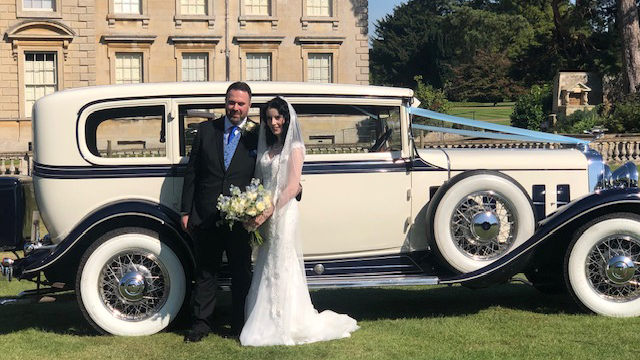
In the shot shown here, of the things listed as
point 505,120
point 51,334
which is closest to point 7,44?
point 505,120

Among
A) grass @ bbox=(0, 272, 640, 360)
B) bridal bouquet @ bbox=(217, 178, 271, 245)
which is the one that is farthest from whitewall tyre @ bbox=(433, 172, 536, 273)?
bridal bouquet @ bbox=(217, 178, 271, 245)

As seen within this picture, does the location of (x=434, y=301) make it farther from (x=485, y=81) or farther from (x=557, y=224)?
(x=485, y=81)

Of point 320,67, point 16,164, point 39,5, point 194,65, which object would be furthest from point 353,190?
point 320,67

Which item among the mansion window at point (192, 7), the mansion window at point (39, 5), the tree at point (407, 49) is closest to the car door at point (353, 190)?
the mansion window at point (39, 5)

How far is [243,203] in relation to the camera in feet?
20.3

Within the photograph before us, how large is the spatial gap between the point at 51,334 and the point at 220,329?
1.38 metres

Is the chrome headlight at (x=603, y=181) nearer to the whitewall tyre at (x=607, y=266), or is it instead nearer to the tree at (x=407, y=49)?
the whitewall tyre at (x=607, y=266)

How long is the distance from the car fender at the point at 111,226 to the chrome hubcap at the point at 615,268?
3363 millimetres

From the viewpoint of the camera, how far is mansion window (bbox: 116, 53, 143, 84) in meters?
37.2

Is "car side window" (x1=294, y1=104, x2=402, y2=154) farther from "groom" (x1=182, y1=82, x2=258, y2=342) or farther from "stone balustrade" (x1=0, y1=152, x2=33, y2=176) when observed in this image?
"stone balustrade" (x1=0, y1=152, x2=33, y2=176)

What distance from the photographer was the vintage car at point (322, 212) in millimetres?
6672

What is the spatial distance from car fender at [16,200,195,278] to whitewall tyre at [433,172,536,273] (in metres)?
2.10

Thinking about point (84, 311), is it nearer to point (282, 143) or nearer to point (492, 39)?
point (282, 143)

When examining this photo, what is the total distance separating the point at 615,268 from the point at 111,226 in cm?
416
